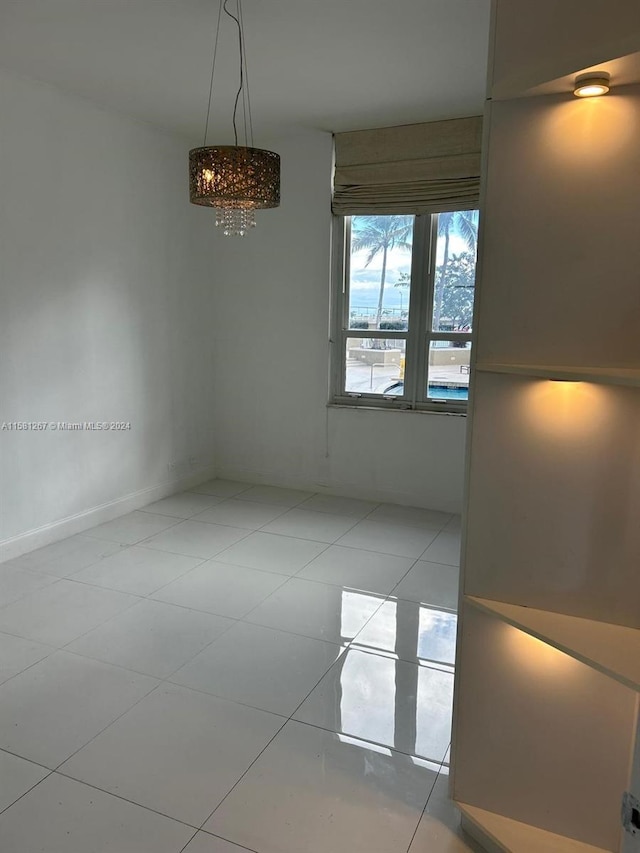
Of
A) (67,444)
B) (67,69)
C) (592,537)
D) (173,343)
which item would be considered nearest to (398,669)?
(592,537)

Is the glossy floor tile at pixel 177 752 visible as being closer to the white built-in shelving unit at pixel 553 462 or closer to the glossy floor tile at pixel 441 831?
the glossy floor tile at pixel 441 831

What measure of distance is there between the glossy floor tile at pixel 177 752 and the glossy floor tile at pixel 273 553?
49.6 inches

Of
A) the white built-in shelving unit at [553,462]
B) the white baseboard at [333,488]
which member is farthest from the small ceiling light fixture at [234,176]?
the white baseboard at [333,488]

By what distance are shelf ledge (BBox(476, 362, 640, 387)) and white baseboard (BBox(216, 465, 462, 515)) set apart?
3184mm

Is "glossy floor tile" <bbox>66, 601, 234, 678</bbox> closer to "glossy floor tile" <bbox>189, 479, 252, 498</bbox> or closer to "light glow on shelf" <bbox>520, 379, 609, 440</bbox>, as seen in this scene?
"light glow on shelf" <bbox>520, 379, 609, 440</bbox>

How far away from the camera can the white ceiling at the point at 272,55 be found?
2.65m

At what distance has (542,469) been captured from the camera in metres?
1.57

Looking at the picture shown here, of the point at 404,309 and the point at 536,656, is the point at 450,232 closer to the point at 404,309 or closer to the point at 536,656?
the point at 404,309

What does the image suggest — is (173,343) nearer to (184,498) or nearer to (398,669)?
(184,498)

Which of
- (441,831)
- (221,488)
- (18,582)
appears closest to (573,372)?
(441,831)

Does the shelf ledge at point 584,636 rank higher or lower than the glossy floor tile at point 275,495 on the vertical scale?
higher

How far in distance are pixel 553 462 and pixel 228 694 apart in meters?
1.56

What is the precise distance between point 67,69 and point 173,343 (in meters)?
1.96

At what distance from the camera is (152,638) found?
2795 millimetres
